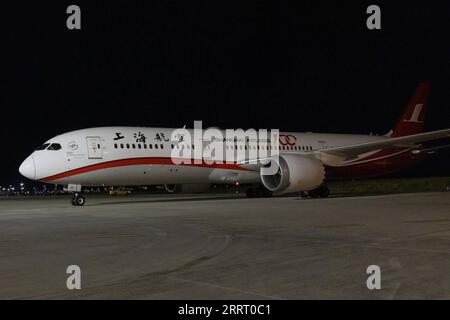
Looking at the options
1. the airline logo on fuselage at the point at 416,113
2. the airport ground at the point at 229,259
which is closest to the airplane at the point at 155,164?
the airline logo on fuselage at the point at 416,113

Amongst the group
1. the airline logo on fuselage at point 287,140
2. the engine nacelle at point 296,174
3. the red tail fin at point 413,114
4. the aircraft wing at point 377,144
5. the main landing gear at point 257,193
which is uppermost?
the red tail fin at point 413,114

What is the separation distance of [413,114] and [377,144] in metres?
8.98

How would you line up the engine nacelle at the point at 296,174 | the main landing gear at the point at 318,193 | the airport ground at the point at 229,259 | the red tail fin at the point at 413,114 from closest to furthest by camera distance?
the airport ground at the point at 229,259 → the engine nacelle at the point at 296,174 → the main landing gear at the point at 318,193 → the red tail fin at the point at 413,114

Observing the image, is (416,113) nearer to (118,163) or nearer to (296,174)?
(296,174)

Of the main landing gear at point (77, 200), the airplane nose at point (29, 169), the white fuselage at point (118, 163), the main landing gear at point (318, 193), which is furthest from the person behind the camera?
the main landing gear at point (318, 193)

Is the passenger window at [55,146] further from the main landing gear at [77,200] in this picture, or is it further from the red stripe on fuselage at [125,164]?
the main landing gear at [77,200]

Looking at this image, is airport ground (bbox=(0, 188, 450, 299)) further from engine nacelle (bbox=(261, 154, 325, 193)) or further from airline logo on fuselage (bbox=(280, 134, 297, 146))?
airline logo on fuselage (bbox=(280, 134, 297, 146))

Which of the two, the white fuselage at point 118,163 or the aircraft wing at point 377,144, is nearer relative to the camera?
the white fuselage at point 118,163

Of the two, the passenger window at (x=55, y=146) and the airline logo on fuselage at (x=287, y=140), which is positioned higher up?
the airline logo on fuselage at (x=287, y=140)

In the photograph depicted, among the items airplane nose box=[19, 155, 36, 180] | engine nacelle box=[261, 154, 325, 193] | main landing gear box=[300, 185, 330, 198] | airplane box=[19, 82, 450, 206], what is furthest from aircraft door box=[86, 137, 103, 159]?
main landing gear box=[300, 185, 330, 198]

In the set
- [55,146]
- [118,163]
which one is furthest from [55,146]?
[118,163]

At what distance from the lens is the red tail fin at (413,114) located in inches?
1152

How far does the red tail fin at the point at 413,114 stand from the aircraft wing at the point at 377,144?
22.6 ft
